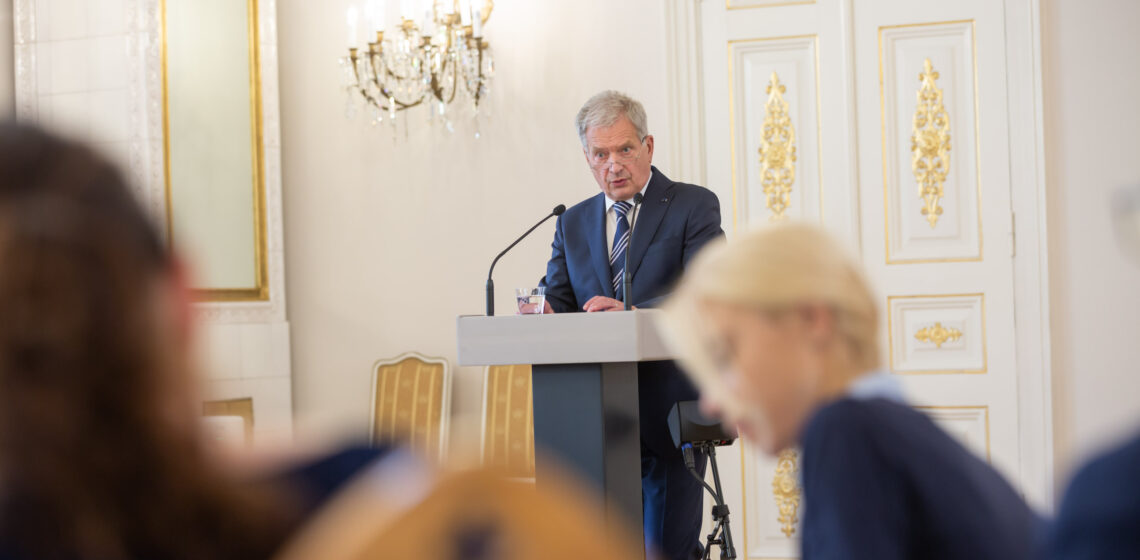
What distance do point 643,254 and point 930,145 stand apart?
6.62 ft

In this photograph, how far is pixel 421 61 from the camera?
510cm

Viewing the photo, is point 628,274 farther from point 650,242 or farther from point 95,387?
point 95,387

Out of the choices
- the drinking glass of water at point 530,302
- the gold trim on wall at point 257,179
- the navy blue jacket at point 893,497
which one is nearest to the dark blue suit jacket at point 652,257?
the drinking glass of water at point 530,302

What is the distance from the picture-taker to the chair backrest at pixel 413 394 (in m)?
5.21

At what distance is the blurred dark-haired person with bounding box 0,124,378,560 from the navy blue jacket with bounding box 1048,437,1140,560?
1.56ft

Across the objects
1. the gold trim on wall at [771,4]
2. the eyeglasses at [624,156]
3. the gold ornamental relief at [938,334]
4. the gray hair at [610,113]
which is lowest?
the gold ornamental relief at [938,334]

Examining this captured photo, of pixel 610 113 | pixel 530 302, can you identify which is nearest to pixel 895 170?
pixel 610 113

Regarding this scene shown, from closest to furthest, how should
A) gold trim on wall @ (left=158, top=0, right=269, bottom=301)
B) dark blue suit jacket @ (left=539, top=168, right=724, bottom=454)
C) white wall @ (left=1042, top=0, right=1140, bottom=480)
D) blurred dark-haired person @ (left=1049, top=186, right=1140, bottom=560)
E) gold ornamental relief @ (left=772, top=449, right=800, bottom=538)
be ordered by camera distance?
blurred dark-haired person @ (left=1049, top=186, right=1140, bottom=560) → dark blue suit jacket @ (left=539, top=168, right=724, bottom=454) → white wall @ (left=1042, top=0, right=1140, bottom=480) → gold ornamental relief @ (left=772, top=449, right=800, bottom=538) → gold trim on wall @ (left=158, top=0, right=269, bottom=301)

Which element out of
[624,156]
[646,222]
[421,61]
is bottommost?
[646,222]

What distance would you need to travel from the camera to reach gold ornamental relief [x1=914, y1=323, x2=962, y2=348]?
4.77m

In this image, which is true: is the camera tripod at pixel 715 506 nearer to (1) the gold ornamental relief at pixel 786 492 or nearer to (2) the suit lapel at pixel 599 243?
(2) the suit lapel at pixel 599 243

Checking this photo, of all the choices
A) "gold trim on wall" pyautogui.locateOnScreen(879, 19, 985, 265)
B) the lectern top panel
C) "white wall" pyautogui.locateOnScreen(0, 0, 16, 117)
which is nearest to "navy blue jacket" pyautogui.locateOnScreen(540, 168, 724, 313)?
the lectern top panel

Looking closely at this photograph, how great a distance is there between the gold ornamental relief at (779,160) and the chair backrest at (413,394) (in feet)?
5.70

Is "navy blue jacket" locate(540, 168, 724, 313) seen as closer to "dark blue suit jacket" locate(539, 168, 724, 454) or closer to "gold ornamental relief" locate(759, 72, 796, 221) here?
"dark blue suit jacket" locate(539, 168, 724, 454)
